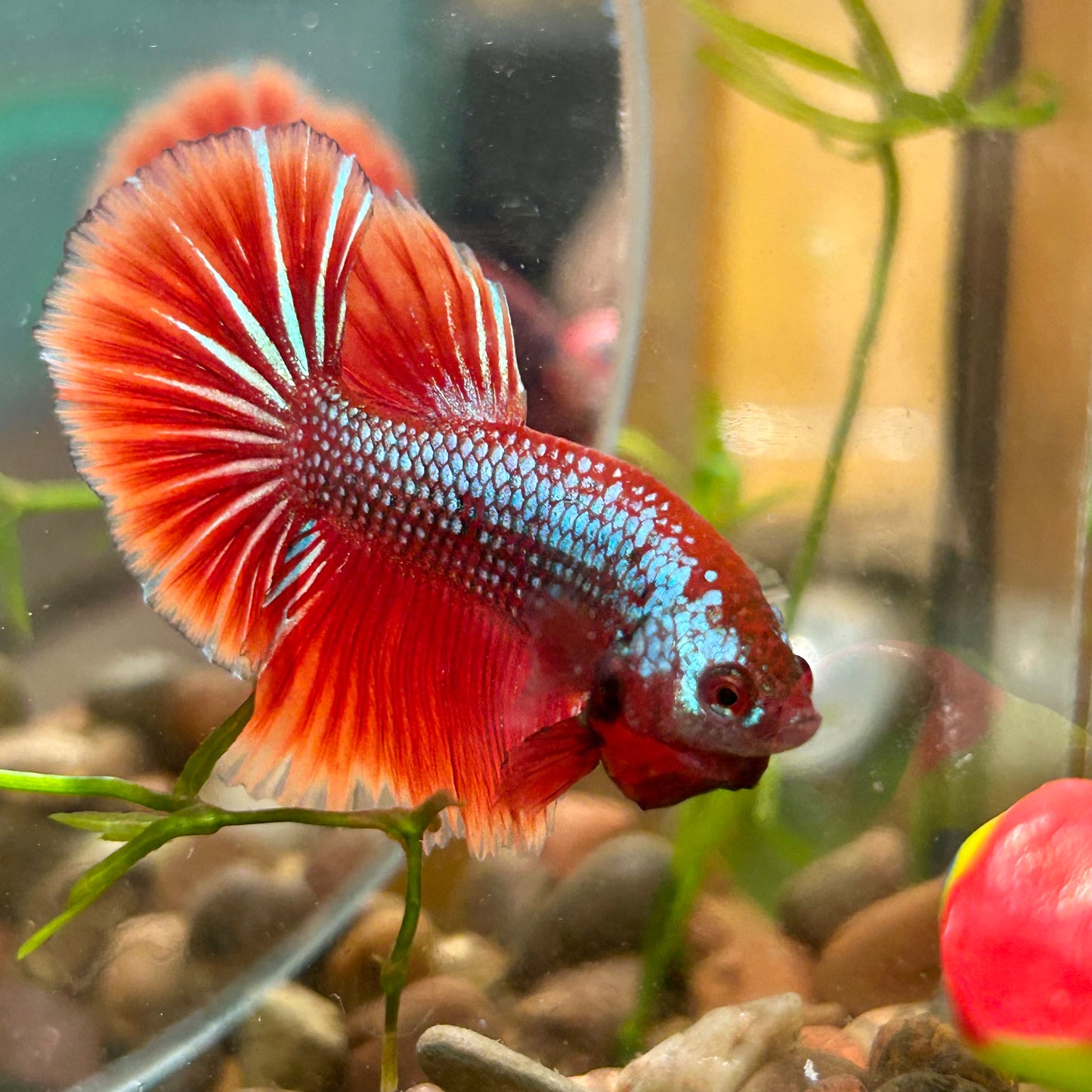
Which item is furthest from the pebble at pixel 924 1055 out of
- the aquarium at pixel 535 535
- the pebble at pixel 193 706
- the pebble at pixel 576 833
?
the pebble at pixel 193 706

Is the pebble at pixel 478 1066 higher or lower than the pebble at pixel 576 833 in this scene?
lower

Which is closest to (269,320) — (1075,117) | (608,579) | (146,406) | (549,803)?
(146,406)

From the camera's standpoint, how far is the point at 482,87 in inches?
43.1

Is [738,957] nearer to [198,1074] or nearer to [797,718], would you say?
[797,718]

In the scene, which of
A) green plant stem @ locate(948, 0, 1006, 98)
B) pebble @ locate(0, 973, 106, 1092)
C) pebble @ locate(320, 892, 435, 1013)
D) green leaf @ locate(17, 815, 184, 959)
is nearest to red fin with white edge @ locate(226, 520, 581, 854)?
green leaf @ locate(17, 815, 184, 959)

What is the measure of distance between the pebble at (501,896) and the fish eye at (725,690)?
1.70 feet

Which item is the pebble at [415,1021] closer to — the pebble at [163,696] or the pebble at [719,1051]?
the pebble at [719,1051]

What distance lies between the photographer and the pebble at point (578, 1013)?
3.49 feet

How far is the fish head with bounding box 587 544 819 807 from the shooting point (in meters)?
0.69

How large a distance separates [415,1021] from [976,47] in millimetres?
1249

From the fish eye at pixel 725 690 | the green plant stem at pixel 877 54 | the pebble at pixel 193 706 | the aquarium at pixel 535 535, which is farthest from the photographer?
the pebble at pixel 193 706

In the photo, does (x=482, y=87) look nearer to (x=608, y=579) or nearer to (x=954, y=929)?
(x=608, y=579)

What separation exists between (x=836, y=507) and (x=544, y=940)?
61cm

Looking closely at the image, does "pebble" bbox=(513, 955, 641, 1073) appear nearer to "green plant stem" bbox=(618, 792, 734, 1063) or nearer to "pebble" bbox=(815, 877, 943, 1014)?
"green plant stem" bbox=(618, 792, 734, 1063)
